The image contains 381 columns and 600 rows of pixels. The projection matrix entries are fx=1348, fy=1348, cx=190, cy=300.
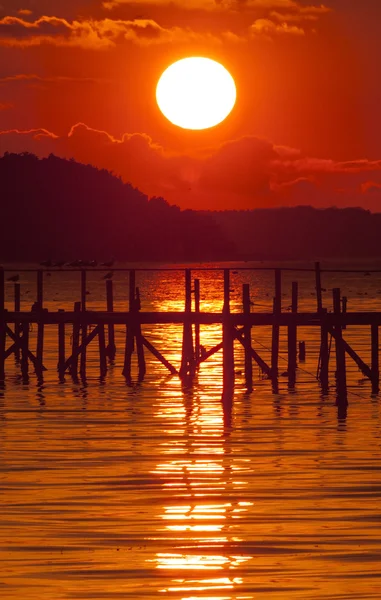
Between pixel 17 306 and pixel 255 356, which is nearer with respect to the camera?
pixel 255 356

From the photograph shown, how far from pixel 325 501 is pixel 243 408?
1255cm

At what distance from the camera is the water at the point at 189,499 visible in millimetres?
14250

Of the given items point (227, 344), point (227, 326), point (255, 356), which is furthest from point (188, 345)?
point (227, 326)

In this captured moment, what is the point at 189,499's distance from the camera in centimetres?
1858

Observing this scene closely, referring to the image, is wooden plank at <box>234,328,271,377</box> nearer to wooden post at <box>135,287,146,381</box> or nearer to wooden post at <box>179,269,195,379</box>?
wooden post at <box>179,269,195,379</box>

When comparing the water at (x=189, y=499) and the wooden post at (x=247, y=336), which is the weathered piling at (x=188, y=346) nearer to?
the wooden post at (x=247, y=336)

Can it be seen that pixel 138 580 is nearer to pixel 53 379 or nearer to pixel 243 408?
pixel 243 408

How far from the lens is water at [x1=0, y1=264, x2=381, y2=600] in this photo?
46.8ft

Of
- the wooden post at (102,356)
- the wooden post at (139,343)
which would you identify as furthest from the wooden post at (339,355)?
the wooden post at (102,356)

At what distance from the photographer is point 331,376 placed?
41312 millimetres

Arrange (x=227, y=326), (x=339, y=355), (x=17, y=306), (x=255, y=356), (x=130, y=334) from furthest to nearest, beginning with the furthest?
(x=17, y=306) → (x=130, y=334) → (x=255, y=356) → (x=227, y=326) → (x=339, y=355)

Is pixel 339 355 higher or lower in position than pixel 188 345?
higher

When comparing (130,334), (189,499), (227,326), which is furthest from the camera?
(130,334)

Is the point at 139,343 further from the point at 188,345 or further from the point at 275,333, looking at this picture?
the point at 275,333
